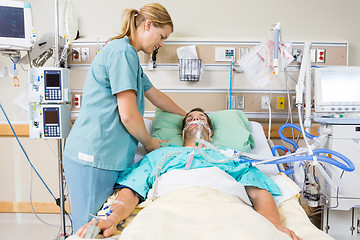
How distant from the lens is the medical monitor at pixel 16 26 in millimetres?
1941

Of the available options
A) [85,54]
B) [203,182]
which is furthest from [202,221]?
[85,54]

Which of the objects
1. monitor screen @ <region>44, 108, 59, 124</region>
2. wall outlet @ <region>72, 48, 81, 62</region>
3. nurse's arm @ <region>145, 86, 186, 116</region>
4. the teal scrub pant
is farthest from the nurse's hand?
wall outlet @ <region>72, 48, 81, 62</region>

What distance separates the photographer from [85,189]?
4.84ft

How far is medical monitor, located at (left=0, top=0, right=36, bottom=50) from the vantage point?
194 cm

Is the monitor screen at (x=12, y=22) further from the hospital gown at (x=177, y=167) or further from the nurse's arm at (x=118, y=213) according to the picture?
the nurse's arm at (x=118, y=213)

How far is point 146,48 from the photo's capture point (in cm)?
166

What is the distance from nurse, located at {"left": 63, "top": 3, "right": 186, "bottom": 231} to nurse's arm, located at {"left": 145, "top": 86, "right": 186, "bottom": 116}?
16.5 inches

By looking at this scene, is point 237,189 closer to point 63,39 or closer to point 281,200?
point 281,200

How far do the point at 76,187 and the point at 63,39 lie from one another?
1.28 meters

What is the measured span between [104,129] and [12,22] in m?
1.12

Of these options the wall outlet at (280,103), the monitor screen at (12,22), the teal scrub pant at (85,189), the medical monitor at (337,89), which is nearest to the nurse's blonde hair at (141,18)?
the teal scrub pant at (85,189)

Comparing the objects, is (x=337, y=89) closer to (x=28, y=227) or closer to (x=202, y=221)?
(x=202, y=221)

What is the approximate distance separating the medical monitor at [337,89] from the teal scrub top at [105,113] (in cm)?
132

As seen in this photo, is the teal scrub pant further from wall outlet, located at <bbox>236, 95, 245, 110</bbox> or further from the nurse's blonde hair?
wall outlet, located at <bbox>236, 95, 245, 110</bbox>
